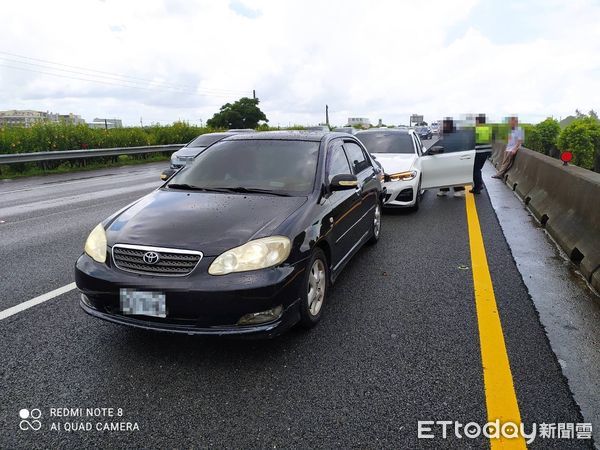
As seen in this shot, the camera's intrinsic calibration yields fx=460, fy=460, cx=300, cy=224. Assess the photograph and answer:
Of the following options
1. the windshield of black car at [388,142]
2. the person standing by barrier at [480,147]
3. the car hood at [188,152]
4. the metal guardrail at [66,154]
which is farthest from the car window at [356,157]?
the metal guardrail at [66,154]

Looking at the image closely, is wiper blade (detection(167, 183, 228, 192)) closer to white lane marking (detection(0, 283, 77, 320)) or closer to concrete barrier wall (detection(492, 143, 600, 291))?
white lane marking (detection(0, 283, 77, 320))

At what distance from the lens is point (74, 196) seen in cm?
1080

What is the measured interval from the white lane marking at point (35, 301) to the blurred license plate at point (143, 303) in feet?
5.14

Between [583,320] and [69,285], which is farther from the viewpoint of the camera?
[69,285]

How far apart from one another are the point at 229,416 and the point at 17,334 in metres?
1.99

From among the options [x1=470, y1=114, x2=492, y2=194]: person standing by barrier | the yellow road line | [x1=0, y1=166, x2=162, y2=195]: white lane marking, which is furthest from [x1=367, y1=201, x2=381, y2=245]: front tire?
[x1=0, y1=166, x2=162, y2=195]: white lane marking

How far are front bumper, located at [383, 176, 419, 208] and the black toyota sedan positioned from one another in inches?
152

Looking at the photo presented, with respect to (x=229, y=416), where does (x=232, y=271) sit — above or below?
above

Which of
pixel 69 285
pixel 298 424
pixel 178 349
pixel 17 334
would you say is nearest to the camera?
pixel 298 424

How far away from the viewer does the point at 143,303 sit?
2879mm

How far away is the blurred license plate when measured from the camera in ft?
9.33

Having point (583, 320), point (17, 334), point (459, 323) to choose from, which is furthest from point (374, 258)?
point (17, 334)

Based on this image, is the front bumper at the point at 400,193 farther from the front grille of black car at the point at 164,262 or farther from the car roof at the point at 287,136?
the front grille of black car at the point at 164,262

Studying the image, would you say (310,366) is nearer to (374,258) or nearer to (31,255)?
(374,258)
